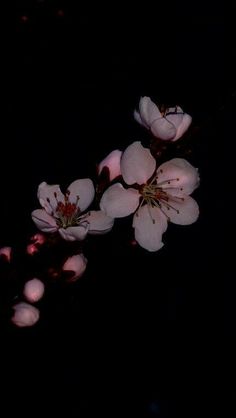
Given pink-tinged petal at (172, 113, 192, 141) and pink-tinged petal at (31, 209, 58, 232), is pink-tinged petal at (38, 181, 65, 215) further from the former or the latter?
pink-tinged petal at (172, 113, 192, 141)

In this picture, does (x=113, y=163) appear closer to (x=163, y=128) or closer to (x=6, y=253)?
(x=163, y=128)

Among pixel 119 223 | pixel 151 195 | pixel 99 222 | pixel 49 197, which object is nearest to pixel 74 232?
pixel 99 222

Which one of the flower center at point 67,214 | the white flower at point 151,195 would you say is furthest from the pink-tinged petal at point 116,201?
the flower center at point 67,214

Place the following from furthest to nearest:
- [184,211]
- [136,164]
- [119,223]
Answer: [119,223]
[184,211]
[136,164]

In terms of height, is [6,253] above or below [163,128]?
below

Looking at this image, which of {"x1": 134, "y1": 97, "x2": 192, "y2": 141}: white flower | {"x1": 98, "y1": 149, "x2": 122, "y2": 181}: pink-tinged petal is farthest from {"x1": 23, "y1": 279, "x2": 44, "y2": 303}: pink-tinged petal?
{"x1": 134, "y1": 97, "x2": 192, "y2": 141}: white flower

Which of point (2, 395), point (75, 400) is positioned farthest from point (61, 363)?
point (2, 395)

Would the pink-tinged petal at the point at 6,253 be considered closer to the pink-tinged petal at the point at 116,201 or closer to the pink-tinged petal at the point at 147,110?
the pink-tinged petal at the point at 116,201
